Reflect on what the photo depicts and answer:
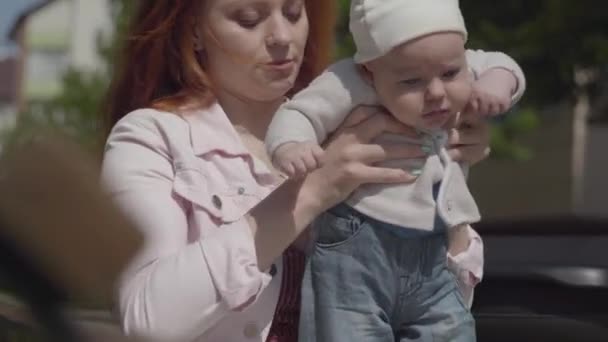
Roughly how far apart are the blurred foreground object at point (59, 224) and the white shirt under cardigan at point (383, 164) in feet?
3.92

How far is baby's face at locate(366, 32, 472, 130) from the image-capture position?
2254 millimetres

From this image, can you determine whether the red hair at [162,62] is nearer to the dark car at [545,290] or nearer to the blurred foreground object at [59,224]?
the dark car at [545,290]

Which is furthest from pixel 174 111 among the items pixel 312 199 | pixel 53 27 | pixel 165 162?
pixel 53 27

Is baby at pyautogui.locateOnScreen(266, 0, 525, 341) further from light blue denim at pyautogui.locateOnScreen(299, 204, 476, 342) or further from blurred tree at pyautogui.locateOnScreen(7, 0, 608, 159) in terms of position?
blurred tree at pyautogui.locateOnScreen(7, 0, 608, 159)

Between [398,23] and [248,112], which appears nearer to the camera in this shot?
[398,23]

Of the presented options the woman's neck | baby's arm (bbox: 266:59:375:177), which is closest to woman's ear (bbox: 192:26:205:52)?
the woman's neck

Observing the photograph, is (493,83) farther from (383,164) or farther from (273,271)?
(273,271)

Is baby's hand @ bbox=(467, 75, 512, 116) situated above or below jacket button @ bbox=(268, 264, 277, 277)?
above

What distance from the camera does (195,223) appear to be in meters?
2.36

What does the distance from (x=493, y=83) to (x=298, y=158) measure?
452mm

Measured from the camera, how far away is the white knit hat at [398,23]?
2.24 meters

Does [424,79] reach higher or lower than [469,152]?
higher

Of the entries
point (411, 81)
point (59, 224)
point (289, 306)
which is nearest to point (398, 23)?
point (411, 81)

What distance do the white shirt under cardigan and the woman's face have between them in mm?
180
